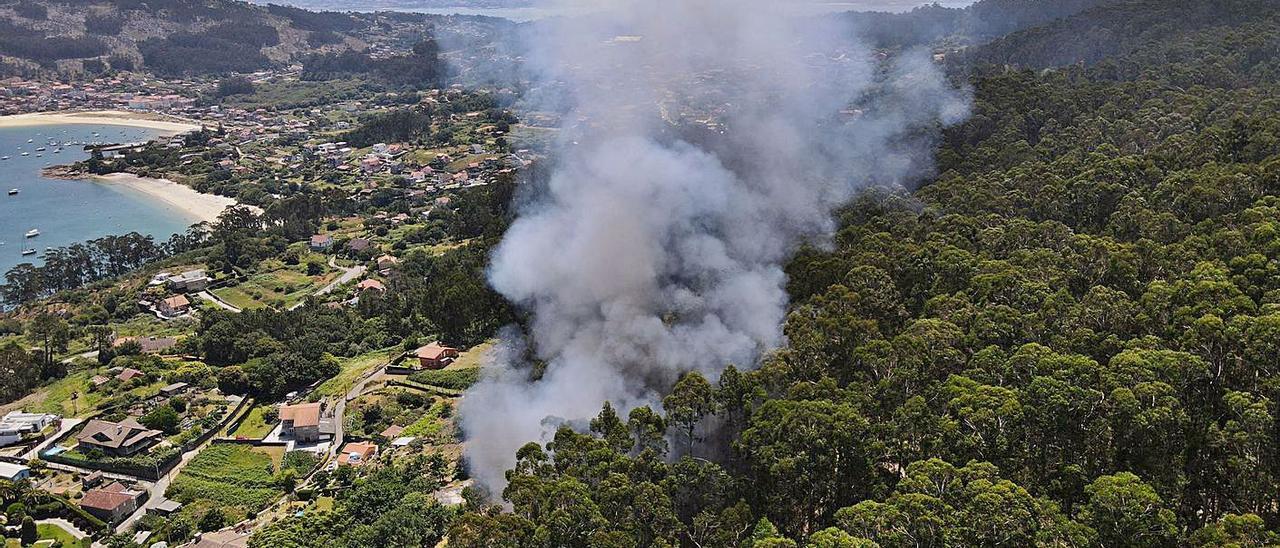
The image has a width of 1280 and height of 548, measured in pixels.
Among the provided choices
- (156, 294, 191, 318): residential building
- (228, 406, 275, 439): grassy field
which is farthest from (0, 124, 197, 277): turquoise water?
(228, 406, 275, 439): grassy field

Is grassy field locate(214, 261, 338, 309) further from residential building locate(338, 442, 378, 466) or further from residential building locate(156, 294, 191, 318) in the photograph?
residential building locate(338, 442, 378, 466)

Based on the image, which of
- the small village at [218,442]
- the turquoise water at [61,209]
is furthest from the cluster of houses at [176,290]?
the turquoise water at [61,209]

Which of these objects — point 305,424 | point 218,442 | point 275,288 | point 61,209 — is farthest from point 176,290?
point 61,209

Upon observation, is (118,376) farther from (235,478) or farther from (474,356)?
(474,356)

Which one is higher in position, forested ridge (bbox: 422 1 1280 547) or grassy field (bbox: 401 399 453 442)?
forested ridge (bbox: 422 1 1280 547)

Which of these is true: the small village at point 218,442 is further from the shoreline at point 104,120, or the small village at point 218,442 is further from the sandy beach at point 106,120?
the sandy beach at point 106,120

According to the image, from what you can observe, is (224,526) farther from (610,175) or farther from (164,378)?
(610,175)
